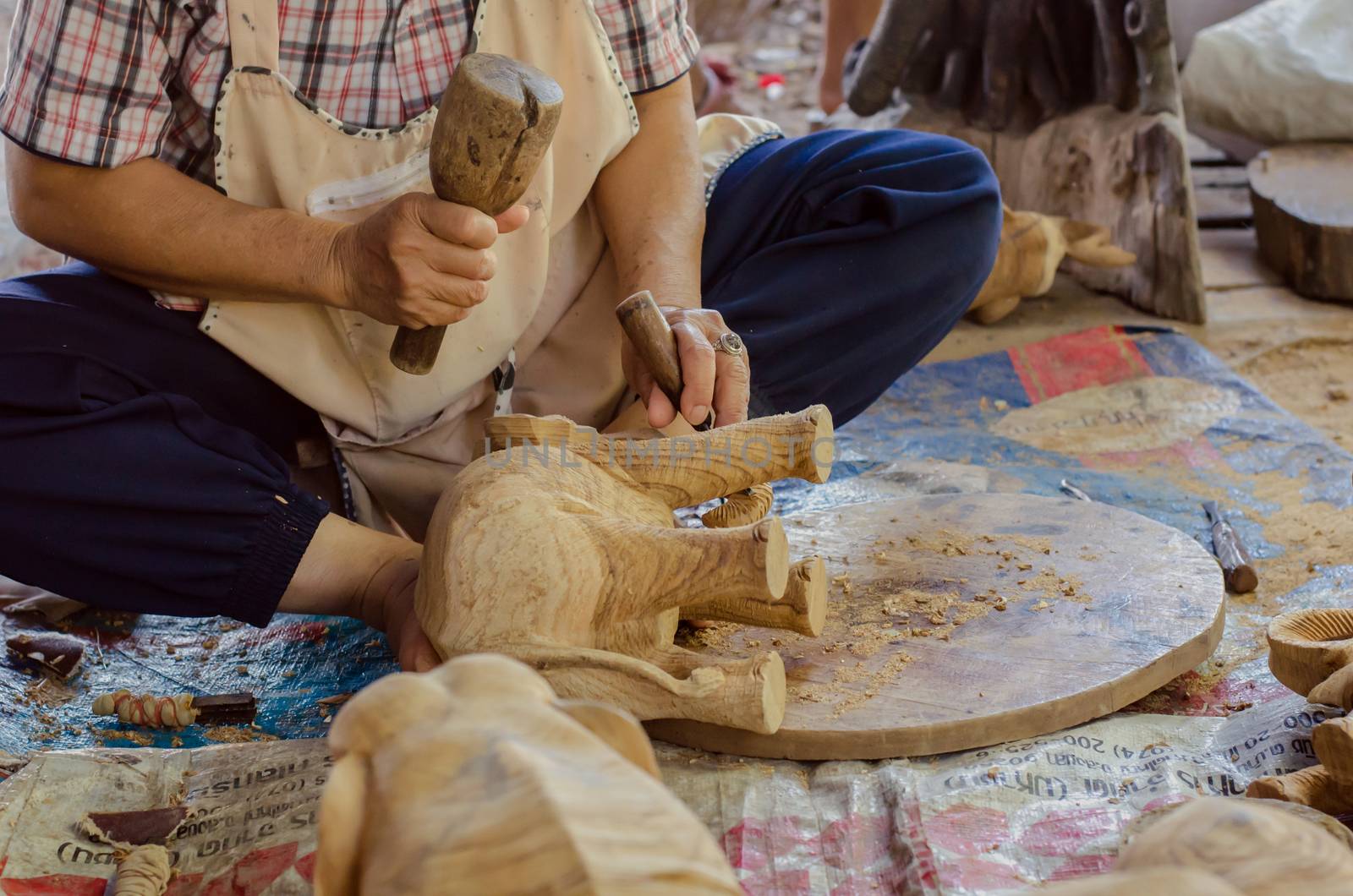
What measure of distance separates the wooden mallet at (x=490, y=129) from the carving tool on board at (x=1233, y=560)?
119 cm

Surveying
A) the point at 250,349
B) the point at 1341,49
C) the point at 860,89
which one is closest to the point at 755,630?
the point at 250,349

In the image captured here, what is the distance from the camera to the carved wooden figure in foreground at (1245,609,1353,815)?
132cm

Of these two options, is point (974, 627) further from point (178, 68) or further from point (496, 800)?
point (178, 68)

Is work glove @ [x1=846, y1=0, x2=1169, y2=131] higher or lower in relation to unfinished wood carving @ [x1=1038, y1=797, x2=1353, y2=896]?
lower

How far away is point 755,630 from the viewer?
1.78 m

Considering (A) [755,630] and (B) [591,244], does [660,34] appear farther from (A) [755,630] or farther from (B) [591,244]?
(A) [755,630]

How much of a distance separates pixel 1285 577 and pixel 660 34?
136 centimetres

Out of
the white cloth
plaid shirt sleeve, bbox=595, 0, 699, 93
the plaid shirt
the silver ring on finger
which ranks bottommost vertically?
the white cloth

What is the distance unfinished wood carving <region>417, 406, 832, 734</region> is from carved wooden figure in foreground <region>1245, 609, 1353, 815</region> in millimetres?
553

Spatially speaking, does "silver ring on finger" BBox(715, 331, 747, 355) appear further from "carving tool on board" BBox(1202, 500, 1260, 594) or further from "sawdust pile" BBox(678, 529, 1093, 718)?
"carving tool on board" BBox(1202, 500, 1260, 594)

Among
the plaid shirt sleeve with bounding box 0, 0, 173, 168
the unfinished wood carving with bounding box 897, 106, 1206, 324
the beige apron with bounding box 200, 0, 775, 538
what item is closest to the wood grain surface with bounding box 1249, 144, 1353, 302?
the unfinished wood carving with bounding box 897, 106, 1206, 324

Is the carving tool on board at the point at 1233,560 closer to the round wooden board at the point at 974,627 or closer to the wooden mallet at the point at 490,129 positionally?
the round wooden board at the point at 974,627

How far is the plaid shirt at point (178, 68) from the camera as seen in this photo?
5.51ft

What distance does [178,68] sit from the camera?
1.79m
